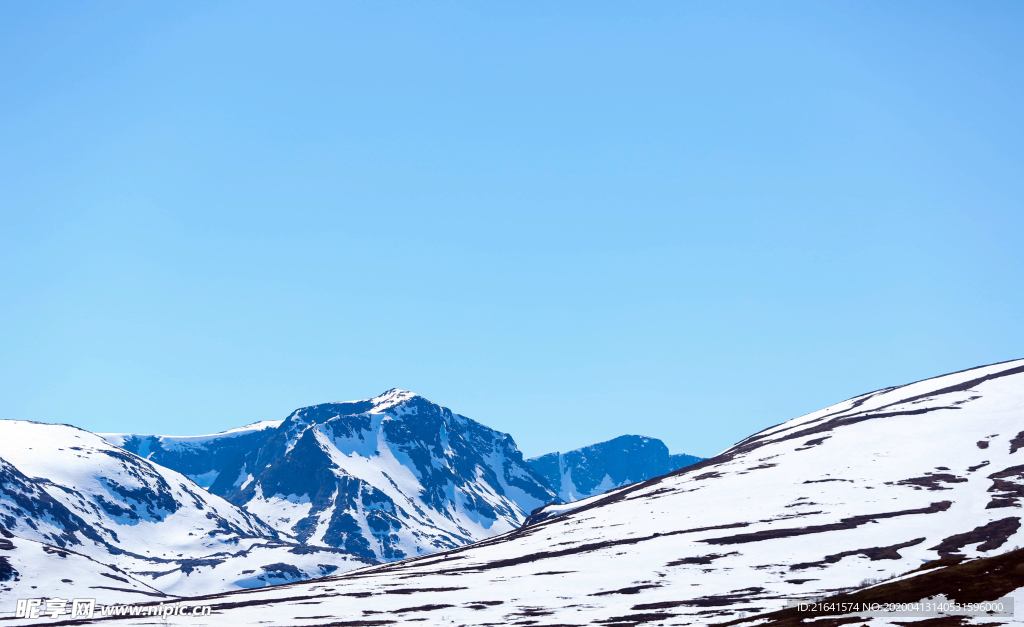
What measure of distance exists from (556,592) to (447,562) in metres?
61.0

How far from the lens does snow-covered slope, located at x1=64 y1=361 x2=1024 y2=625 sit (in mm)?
102500

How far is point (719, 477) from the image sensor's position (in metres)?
193

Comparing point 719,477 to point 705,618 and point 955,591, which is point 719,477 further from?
point 955,591

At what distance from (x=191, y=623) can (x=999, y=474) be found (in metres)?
128

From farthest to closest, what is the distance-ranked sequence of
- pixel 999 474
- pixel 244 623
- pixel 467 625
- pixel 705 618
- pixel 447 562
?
pixel 447 562, pixel 999 474, pixel 244 623, pixel 467 625, pixel 705 618

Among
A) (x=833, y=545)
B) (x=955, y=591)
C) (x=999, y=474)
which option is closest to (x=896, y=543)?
(x=833, y=545)

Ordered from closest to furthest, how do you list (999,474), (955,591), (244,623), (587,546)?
(955,591) < (244,623) < (999,474) < (587,546)

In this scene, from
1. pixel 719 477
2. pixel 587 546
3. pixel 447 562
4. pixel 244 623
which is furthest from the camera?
pixel 719 477

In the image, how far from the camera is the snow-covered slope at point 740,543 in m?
102

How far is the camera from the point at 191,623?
108 metres

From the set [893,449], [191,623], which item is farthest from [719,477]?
[191,623]

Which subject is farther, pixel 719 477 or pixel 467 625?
pixel 719 477

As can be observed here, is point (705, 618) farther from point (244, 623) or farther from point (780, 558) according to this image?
point (244, 623)

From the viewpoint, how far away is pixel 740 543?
129 metres
